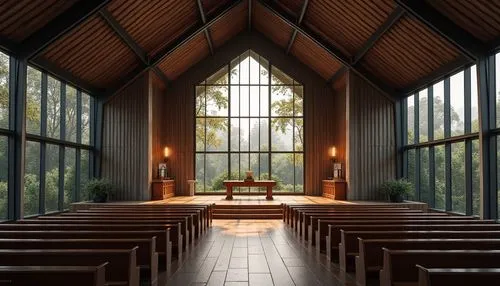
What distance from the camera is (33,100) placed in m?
9.91

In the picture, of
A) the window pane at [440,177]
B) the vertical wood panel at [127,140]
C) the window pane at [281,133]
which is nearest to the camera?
the window pane at [440,177]

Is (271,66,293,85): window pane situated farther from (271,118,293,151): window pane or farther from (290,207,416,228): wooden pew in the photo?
(290,207,416,228): wooden pew

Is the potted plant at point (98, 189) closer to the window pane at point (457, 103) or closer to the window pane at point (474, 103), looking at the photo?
the window pane at point (457, 103)

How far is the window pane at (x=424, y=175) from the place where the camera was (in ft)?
39.9

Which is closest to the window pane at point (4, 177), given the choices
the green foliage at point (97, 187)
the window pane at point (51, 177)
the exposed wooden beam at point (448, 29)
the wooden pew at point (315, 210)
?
the window pane at point (51, 177)

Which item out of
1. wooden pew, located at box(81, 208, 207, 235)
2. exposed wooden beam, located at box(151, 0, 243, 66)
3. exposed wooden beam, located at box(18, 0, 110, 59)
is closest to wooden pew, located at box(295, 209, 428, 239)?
wooden pew, located at box(81, 208, 207, 235)

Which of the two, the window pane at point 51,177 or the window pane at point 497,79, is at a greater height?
the window pane at point 497,79

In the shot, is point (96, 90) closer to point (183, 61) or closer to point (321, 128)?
point (183, 61)

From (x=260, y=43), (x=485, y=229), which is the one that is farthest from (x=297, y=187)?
(x=485, y=229)

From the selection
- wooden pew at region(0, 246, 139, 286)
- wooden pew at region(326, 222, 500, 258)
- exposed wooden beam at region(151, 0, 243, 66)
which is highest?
exposed wooden beam at region(151, 0, 243, 66)

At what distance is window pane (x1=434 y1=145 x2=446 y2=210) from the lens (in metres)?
11.2

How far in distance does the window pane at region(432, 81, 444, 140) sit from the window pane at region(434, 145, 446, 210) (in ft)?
1.24

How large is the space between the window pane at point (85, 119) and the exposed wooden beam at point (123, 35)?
2.01 metres

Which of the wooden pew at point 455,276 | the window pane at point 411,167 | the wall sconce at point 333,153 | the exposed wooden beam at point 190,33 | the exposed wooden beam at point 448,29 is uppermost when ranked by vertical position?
the exposed wooden beam at point 190,33
